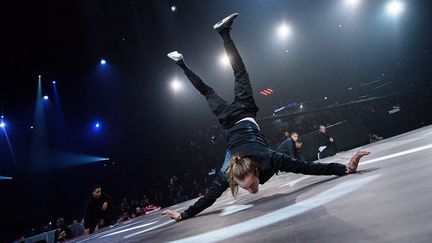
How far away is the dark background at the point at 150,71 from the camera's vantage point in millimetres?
11219

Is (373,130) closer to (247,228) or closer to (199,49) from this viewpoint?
(199,49)

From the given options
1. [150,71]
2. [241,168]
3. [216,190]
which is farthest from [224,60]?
[241,168]

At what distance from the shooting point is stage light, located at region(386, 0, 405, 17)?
12.4 metres

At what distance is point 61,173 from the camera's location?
15.5 metres

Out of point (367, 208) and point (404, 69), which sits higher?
point (404, 69)

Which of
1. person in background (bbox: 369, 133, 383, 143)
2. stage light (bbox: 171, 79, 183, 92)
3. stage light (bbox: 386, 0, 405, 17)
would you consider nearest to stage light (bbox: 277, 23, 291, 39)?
stage light (bbox: 386, 0, 405, 17)

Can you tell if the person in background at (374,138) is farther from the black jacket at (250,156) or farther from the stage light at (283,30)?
the black jacket at (250,156)

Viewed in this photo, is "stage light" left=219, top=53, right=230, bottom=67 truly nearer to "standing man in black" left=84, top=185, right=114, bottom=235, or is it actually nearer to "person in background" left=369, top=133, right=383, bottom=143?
"person in background" left=369, top=133, right=383, bottom=143

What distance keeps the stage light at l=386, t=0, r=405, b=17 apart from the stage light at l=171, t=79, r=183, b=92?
1002cm

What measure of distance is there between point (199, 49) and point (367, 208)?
12.8 metres

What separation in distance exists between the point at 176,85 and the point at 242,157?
12.6 meters

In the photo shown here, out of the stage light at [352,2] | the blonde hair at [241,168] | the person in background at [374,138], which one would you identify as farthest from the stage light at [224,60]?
the blonde hair at [241,168]

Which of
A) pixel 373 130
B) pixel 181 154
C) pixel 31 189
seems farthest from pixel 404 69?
pixel 31 189

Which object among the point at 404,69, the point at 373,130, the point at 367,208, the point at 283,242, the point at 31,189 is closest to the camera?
the point at 283,242
